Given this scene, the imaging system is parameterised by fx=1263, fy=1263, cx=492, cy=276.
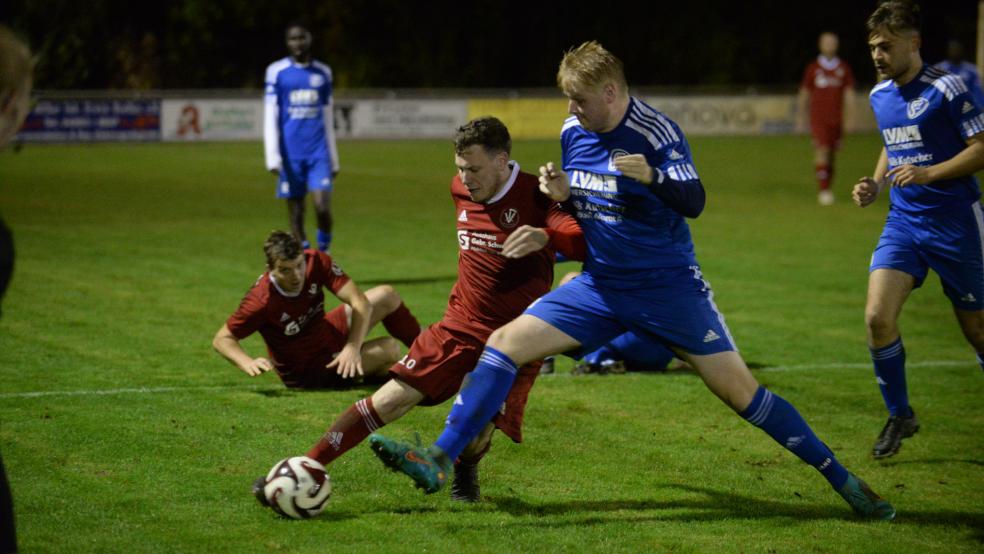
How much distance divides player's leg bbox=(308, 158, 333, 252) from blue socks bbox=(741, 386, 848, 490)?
8.30 meters

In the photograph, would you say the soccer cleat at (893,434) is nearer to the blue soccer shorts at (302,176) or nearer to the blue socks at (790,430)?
the blue socks at (790,430)

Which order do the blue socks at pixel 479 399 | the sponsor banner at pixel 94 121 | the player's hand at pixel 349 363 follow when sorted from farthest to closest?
the sponsor banner at pixel 94 121, the player's hand at pixel 349 363, the blue socks at pixel 479 399

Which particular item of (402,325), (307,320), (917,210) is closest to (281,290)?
(307,320)

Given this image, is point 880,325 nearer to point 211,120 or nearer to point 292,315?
point 292,315

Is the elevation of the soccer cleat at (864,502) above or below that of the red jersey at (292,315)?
below

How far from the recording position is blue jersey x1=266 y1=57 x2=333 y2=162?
44.7 feet

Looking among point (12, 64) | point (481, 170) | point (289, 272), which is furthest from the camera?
point (289, 272)

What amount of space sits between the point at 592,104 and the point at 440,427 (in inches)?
101

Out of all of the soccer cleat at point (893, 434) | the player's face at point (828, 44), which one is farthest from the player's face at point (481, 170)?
the player's face at point (828, 44)

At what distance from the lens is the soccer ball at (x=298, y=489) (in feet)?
17.8

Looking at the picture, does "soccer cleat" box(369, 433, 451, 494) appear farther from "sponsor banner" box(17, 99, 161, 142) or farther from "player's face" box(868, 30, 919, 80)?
"sponsor banner" box(17, 99, 161, 142)

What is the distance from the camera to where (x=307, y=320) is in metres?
7.95

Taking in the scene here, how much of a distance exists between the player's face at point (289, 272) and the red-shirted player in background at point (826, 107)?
14.7 m

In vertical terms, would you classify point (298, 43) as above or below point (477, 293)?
above
